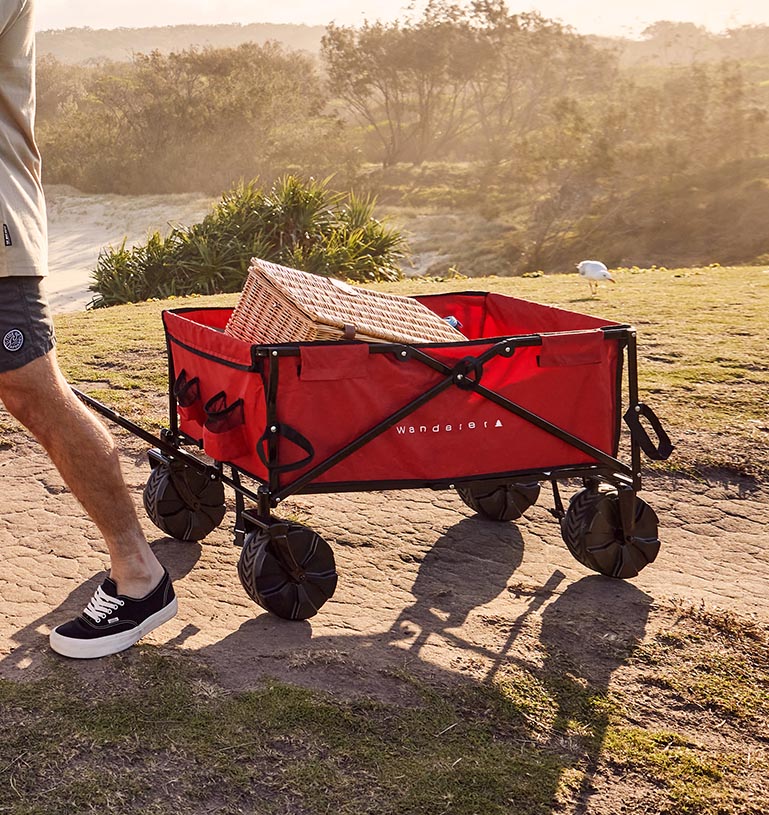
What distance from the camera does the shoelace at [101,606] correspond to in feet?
9.97

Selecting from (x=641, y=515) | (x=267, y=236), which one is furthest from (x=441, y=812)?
(x=267, y=236)

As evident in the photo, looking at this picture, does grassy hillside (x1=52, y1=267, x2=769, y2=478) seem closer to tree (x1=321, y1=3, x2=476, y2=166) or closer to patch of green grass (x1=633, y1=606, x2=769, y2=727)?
patch of green grass (x1=633, y1=606, x2=769, y2=727)

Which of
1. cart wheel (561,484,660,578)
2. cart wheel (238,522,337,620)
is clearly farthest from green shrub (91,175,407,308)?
cart wheel (238,522,337,620)

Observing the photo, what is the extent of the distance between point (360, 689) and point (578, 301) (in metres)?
6.70

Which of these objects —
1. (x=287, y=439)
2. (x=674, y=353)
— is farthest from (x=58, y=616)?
(x=674, y=353)

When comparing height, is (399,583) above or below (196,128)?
below

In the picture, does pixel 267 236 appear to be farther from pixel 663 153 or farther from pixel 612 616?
pixel 663 153

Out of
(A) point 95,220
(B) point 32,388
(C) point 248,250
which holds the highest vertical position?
→ (B) point 32,388

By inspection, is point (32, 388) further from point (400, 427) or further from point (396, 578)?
point (396, 578)

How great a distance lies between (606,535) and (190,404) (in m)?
1.43

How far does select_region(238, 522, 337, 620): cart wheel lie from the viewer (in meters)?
3.15

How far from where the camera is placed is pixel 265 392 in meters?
3.05

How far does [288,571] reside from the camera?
318 centimetres

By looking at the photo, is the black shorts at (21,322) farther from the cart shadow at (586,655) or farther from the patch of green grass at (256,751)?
the cart shadow at (586,655)
